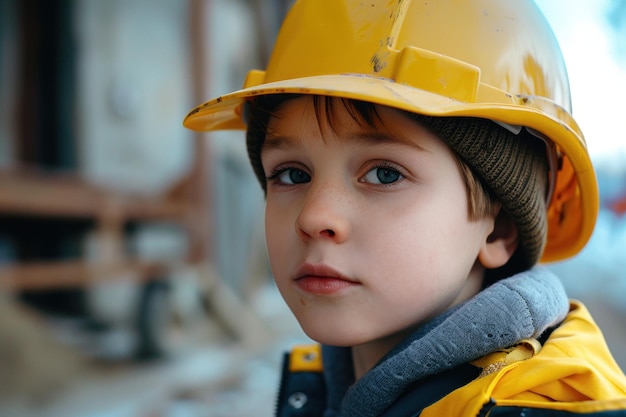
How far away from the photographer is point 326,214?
0.95 m

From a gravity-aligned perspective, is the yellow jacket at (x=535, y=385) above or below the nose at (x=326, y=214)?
below

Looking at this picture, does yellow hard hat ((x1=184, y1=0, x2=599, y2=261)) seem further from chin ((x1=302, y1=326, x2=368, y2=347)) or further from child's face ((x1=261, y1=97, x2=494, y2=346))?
chin ((x1=302, y1=326, x2=368, y2=347))

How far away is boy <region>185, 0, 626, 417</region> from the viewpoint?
0.90m

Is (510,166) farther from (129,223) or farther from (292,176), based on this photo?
(129,223)

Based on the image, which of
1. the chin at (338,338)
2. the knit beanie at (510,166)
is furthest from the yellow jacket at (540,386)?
the knit beanie at (510,166)

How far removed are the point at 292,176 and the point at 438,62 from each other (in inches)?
13.6

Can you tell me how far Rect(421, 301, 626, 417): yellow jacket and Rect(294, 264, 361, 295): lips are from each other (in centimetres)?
23

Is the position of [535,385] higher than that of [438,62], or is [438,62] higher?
[438,62]

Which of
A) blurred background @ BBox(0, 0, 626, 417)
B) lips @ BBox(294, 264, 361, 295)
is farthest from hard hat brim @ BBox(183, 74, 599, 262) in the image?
blurred background @ BBox(0, 0, 626, 417)

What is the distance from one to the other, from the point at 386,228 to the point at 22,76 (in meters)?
4.67

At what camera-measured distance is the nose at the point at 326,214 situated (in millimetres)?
944

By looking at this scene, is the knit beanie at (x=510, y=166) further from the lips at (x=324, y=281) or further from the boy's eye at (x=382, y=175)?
the lips at (x=324, y=281)

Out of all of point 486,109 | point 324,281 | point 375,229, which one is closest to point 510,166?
point 486,109

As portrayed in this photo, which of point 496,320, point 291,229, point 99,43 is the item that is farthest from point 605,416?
point 99,43
